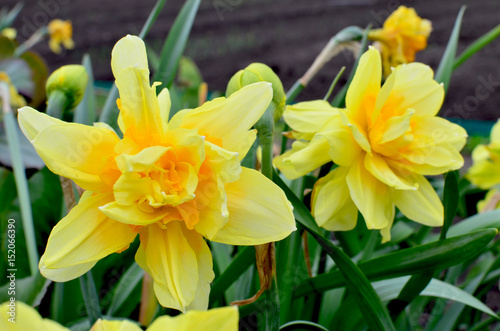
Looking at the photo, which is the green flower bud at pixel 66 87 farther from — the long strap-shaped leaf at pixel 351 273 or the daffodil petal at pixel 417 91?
the daffodil petal at pixel 417 91

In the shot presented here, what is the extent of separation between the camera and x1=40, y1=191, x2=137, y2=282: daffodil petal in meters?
0.41

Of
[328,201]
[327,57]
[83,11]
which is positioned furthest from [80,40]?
[328,201]

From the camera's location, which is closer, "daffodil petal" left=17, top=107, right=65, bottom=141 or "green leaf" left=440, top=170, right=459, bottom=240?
"daffodil petal" left=17, top=107, right=65, bottom=141

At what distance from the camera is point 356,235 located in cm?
93

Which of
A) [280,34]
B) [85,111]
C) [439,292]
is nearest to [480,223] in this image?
[439,292]

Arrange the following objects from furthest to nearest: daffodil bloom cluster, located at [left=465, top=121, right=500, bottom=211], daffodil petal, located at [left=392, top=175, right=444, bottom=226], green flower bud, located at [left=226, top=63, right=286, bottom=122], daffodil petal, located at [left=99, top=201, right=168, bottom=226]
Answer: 1. daffodil bloom cluster, located at [left=465, top=121, right=500, bottom=211]
2. daffodil petal, located at [left=392, top=175, right=444, bottom=226]
3. green flower bud, located at [left=226, top=63, right=286, bottom=122]
4. daffodil petal, located at [left=99, top=201, right=168, bottom=226]

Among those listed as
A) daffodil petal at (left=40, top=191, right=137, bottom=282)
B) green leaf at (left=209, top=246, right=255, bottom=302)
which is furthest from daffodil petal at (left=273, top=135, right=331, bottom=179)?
daffodil petal at (left=40, top=191, right=137, bottom=282)

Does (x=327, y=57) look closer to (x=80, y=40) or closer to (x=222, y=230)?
(x=222, y=230)

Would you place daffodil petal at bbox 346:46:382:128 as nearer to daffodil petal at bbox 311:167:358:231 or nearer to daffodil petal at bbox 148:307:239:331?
daffodil petal at bbox 311:167:358:231

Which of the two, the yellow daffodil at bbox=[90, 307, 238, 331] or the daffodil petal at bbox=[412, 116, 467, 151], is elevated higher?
the daffodil petal at bbox=[412, 116, 467, 151]

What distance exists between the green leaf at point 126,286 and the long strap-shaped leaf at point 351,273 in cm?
39

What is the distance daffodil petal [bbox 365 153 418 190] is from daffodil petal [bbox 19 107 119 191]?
29 cm

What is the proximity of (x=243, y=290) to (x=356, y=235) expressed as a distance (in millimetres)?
308

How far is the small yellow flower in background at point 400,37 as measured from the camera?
0.87m
